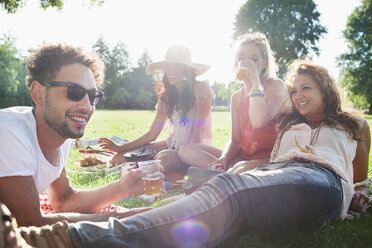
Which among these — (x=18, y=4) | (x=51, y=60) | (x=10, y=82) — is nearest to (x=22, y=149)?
(x=51, y=60)

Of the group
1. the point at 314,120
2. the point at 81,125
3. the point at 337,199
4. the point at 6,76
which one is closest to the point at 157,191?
the point at 81,125

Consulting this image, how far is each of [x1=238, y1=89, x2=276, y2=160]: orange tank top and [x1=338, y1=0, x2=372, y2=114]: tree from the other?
3105 cm

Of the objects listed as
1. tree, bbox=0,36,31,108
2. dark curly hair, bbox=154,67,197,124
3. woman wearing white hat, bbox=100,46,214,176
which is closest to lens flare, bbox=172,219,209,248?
woman wearing white hat, bbox=100,46,214,176

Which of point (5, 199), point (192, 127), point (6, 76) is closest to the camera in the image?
point (5, 199)

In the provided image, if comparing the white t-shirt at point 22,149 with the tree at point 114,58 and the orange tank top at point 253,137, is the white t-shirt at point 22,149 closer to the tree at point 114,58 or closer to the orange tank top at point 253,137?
the orange tank top at point 253,137

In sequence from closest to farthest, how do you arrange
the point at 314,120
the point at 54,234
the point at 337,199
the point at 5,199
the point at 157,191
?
the point at 54,234
the point at 5,199
the point at 337,199
the point at 157,191
the point at 314,120

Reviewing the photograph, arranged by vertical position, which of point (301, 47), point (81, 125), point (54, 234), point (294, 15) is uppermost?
point (294, 15)

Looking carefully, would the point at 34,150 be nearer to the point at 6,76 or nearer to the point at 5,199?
the point at 5,199

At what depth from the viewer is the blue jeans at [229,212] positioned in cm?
131

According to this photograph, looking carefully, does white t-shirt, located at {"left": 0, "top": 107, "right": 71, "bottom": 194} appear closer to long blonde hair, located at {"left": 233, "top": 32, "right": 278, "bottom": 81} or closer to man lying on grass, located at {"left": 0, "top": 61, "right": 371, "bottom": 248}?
man lying on grass, located at {"left": 0, "top": 61, "right": 371, "bottom": 248}

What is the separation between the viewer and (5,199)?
61.4 inches

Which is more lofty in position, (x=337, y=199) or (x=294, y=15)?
(x=294, y=15)

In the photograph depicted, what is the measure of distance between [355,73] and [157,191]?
34.2 meters

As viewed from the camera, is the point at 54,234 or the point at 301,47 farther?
the point at 301,47
